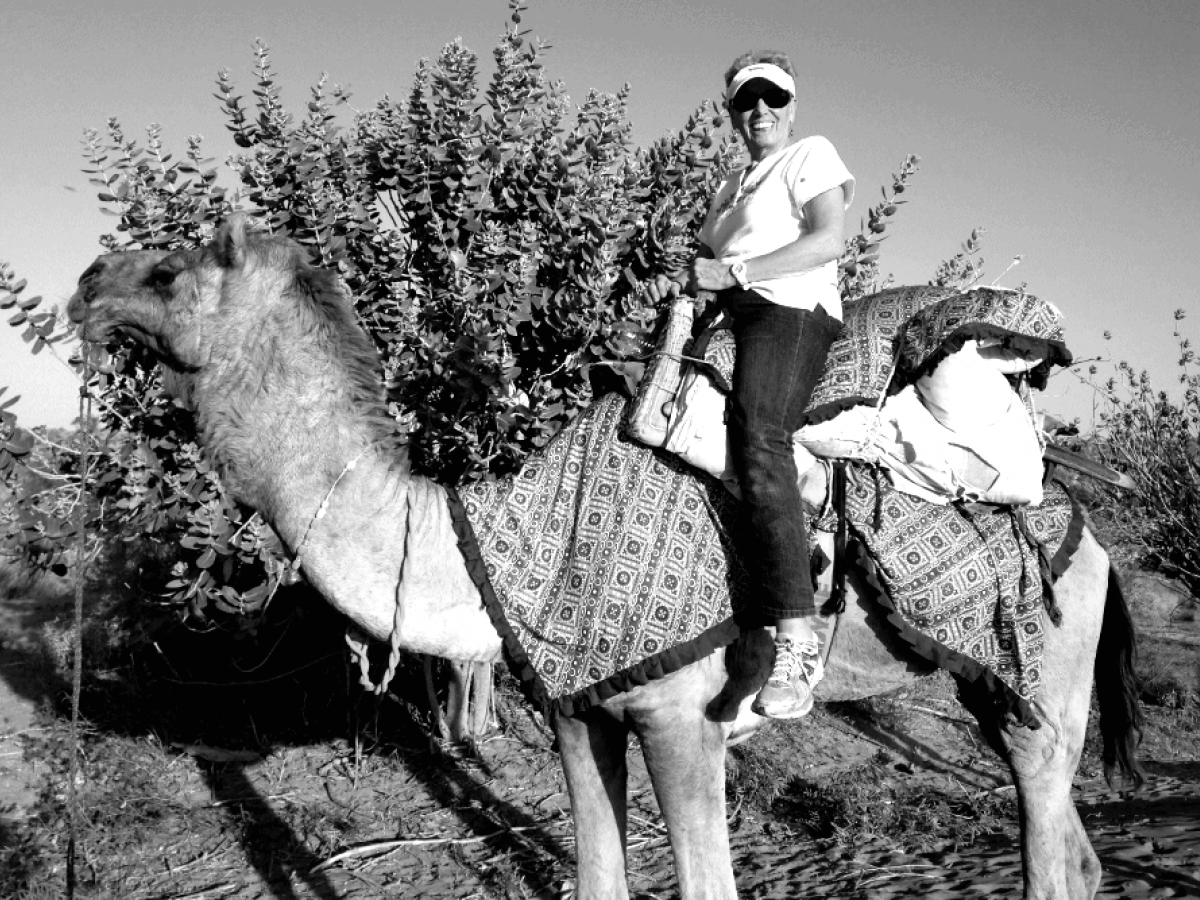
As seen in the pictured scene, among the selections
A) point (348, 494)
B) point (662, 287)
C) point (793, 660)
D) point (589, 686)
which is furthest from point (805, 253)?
point (348, 494)

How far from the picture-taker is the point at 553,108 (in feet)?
18.3

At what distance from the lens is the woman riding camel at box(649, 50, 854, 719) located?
10.1 feet

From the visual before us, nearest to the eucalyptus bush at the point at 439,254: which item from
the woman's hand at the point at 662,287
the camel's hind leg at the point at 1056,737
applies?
the woman's hand at the point at 662,287

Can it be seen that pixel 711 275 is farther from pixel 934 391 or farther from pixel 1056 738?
pixel 1056 738

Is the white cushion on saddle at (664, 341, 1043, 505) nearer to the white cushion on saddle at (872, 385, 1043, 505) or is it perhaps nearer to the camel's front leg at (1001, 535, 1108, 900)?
the white cushion on saddle at (872, 385, 1043, 505)

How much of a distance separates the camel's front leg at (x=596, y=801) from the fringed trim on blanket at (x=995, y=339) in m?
1.65

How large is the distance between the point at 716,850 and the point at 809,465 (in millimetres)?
→ 1312

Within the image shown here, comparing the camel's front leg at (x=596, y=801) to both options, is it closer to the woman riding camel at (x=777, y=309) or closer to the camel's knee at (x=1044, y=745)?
the woman riding camel at (x=777, y=309)

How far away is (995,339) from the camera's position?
342 centimetres

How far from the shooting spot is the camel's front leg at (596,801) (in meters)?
3.28

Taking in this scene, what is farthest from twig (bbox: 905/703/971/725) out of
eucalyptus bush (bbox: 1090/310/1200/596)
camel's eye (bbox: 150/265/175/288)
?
camel's eye (bbox: 150/265/175/288)

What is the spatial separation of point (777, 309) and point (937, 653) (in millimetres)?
1335

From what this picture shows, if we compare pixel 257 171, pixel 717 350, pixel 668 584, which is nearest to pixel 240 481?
pixel 668 584

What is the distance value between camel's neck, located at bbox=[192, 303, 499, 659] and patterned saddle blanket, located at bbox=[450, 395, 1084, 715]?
15 centimetres
